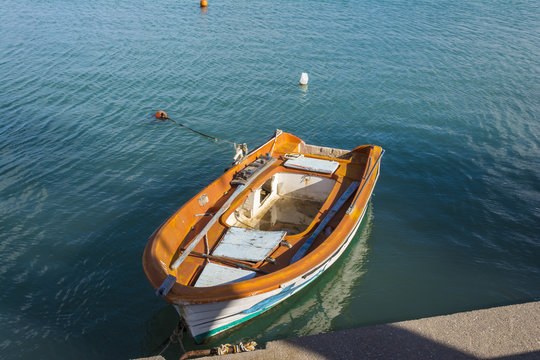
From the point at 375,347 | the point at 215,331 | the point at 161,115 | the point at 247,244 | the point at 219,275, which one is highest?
the point at 161,115

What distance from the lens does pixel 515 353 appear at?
7211mm

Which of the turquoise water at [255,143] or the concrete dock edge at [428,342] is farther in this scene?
the turquoise water at [255,143]

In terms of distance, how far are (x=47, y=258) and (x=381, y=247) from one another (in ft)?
28.8

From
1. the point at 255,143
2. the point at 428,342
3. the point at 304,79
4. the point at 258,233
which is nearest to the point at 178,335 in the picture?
the point at 258,233

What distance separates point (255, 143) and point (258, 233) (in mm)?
7152

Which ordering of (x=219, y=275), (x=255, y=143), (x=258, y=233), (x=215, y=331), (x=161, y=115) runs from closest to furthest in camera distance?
(x=215, y=331), (x=219, y=275), (x=258, y=233), (x=255, y=143), (x=161, y=115)

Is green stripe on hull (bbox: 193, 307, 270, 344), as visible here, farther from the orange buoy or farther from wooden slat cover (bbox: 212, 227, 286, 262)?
the orange buoy

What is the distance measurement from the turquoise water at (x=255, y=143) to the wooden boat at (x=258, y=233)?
3.95ft

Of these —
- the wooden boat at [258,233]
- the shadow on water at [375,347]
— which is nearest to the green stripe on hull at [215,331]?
the wooden boat at [258,233]

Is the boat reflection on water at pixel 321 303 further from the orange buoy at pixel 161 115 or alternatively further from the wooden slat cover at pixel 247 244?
the orange buoy at pixel 161 115

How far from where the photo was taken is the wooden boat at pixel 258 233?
779cm

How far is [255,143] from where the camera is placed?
53.5 feet

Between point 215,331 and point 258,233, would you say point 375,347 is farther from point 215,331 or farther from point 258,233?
point 258,233

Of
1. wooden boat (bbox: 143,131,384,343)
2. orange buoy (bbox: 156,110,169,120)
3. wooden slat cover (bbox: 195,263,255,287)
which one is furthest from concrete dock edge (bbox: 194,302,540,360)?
orange buoy (bbox: 156,110,169,120)
